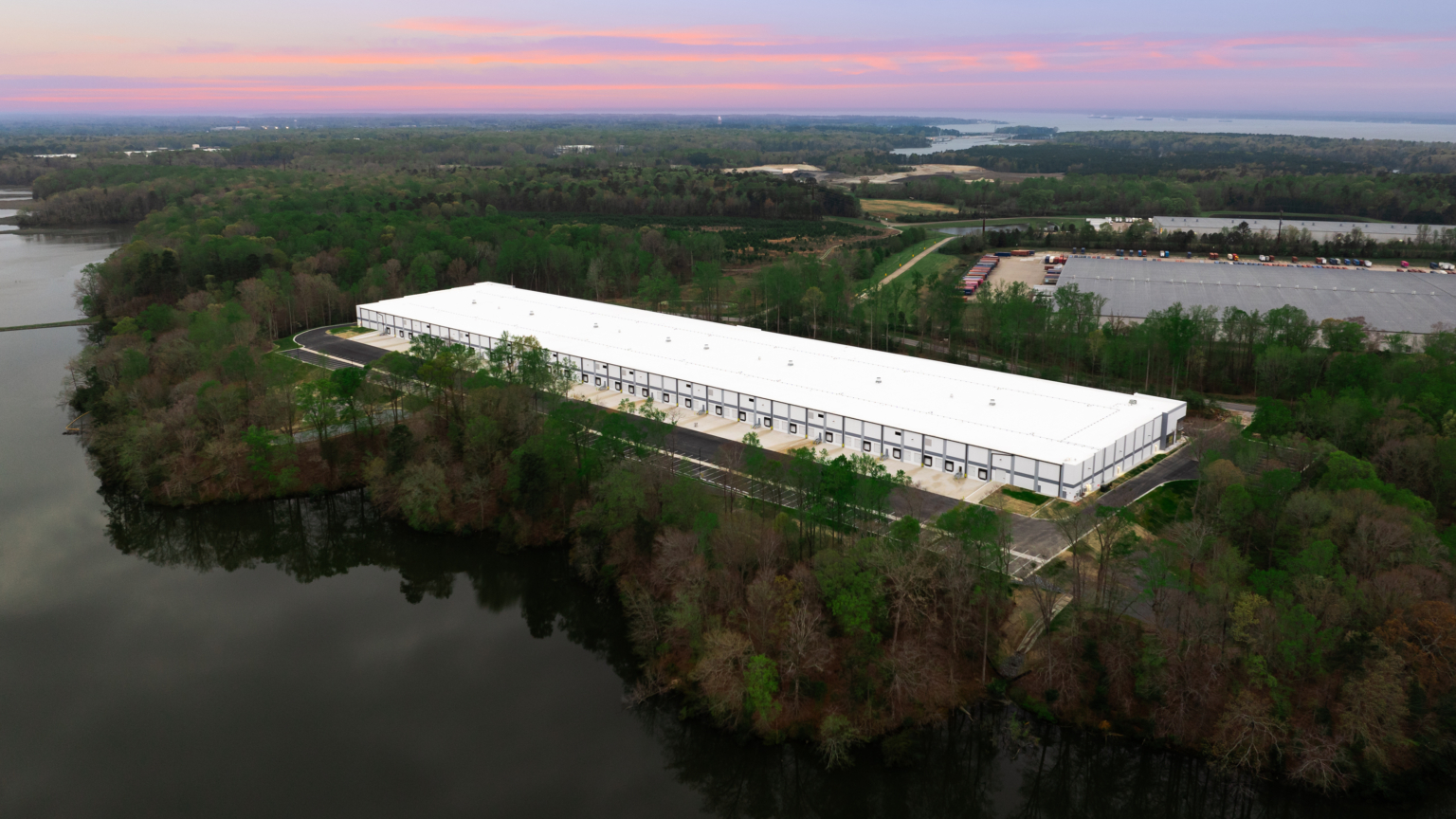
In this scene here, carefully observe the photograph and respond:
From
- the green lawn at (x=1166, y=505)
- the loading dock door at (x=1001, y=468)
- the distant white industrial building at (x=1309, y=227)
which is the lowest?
the green lawn at (x=1166, y=505)

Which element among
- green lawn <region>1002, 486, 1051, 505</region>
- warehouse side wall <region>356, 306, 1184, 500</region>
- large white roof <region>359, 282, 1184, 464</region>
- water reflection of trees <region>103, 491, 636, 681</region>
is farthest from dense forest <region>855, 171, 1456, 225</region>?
water reflection of trees <region>103, 491, 636, 681</region>

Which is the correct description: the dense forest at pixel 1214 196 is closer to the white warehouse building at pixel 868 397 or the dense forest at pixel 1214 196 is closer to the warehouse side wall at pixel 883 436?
the white warehouse building at pixel 868 397

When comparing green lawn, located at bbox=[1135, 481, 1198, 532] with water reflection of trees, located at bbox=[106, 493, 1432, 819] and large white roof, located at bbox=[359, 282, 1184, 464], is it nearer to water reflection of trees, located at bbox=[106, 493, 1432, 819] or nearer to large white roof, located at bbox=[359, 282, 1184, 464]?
large white roof, located at bbox=[359, 282, 1184, 464]

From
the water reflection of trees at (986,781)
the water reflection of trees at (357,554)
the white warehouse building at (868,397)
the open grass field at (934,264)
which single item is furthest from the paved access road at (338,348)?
the open grass field at (934,264)

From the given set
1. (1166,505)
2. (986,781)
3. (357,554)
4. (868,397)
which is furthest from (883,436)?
(357,554)

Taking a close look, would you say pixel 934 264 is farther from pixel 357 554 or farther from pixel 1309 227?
pixel 357 554

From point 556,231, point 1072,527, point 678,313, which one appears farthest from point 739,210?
point 1072,527

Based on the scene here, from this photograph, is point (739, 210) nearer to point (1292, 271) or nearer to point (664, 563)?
point (1292, 271)
